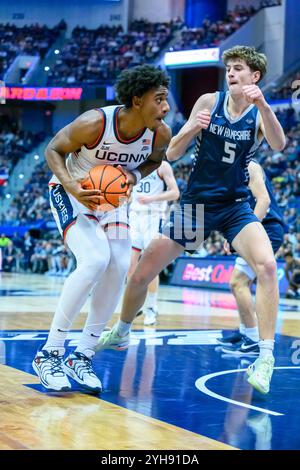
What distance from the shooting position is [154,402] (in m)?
4.31

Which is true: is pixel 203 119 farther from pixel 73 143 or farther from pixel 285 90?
pixel 285 90

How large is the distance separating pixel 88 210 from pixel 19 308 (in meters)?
5.80

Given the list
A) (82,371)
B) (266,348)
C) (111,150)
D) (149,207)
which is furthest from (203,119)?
(149,207)

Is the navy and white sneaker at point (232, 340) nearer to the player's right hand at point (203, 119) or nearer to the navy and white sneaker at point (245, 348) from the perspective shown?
the navy and white sneaker at point (245, 348)

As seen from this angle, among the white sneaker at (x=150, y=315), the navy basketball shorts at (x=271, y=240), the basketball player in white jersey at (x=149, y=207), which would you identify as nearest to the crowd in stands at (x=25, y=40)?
the basketball player in white jersey at (x=149, y=207)

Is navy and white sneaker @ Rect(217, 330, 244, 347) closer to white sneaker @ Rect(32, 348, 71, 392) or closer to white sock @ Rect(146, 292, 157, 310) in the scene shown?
white sock @ Rect(146, 292, 157, 310)

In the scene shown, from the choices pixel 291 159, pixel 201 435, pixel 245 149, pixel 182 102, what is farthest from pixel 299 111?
pixel 201 435

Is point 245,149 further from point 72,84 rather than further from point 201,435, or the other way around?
point 72,84

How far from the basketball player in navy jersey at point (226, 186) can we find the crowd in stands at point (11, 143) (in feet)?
94.1

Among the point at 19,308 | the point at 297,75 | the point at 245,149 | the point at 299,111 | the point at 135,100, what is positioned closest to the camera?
the point at 135,100

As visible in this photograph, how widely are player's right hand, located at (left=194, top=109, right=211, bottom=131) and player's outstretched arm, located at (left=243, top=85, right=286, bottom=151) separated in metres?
0.35

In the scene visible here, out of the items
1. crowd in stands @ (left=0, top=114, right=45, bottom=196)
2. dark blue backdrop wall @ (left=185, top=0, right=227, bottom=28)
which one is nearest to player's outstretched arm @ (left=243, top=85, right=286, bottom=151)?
crowd in stands @ (left=0, top=114, right=45, bottom=196)

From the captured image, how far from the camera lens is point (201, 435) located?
3479 millimetres

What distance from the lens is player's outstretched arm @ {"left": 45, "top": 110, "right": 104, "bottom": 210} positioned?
4.50m
